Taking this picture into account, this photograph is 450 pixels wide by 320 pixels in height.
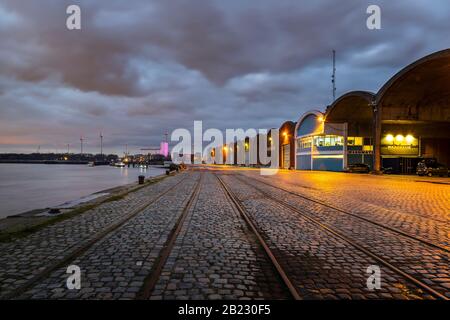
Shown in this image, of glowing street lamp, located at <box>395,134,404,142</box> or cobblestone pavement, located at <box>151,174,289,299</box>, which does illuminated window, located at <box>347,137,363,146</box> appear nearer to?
glowing street lamp, located at <box>395,134,404,142</box>

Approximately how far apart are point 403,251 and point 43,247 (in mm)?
7710

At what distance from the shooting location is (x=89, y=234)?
830 centimetres

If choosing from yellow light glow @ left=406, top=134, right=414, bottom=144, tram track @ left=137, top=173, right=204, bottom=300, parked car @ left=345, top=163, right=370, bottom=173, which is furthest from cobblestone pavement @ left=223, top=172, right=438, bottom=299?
yellow light glow @ left=406, top=134, right=414, bottom=144

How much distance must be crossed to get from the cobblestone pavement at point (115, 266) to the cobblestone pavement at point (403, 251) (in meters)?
4.54

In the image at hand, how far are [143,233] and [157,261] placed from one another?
2585mm

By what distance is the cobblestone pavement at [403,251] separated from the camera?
5.21m

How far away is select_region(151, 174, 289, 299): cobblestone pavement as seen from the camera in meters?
4.52

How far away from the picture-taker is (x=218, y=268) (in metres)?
5.52

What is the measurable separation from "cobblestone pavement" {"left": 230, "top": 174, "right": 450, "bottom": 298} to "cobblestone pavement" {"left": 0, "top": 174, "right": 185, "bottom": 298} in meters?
6.35

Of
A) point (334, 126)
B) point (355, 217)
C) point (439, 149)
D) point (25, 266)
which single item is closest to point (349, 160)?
point (334, 126)

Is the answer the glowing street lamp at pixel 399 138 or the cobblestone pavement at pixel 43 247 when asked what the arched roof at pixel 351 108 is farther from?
the cobblestone pavement at pixel 43 247

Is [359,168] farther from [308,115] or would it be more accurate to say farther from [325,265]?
[325,265]

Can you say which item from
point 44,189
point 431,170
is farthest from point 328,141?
point 44,189
